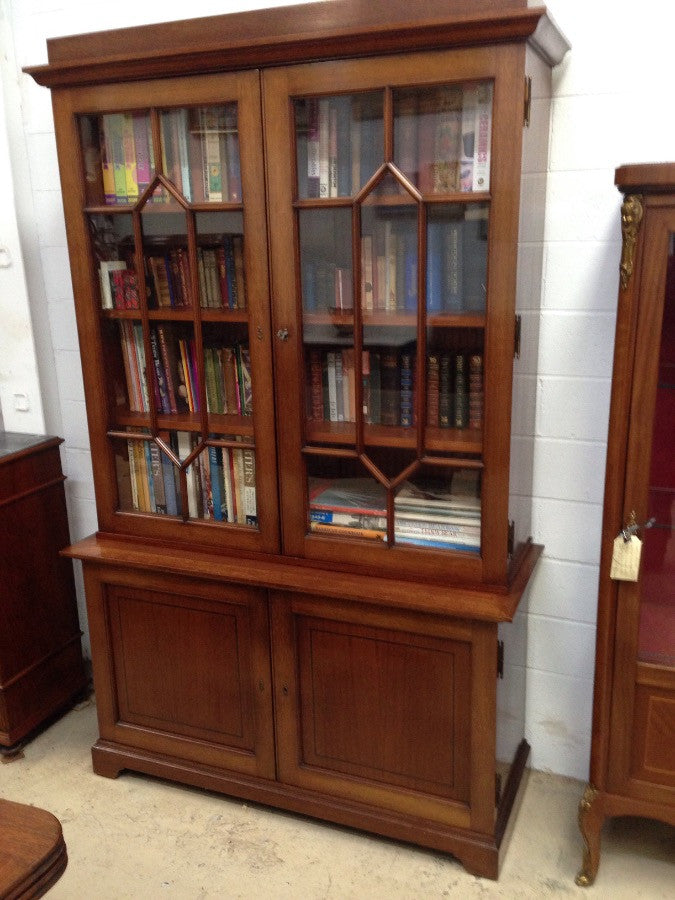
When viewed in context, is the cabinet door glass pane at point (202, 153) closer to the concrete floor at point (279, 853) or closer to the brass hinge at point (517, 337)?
the brass hinge at point (517, 337)

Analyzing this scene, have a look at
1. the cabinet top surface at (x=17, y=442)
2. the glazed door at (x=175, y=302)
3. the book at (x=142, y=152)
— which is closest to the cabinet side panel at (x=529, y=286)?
the glazed door at (x=175, y=302)

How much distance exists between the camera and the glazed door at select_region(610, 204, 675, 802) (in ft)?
5.32

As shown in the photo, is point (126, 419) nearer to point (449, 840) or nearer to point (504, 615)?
point (504, 615)

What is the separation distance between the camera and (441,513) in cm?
190

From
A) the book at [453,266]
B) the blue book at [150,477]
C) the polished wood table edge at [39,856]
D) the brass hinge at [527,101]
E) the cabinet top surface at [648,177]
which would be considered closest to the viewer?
the polished wood table edge at [39,856]

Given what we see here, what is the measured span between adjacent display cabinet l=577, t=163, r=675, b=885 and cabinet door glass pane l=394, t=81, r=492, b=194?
31 centimetres

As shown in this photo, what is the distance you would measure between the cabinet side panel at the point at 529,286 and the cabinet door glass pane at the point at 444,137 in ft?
0.31

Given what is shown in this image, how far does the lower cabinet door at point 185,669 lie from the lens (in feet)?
6.96

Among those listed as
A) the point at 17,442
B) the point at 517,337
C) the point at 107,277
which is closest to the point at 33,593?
the point at 17,442

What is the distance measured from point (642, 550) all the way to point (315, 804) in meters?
1.07

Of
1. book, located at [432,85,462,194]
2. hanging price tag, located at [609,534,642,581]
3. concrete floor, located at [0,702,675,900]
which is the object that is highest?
book, located at [432,85,462,194]

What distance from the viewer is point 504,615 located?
A: 177 centimetres

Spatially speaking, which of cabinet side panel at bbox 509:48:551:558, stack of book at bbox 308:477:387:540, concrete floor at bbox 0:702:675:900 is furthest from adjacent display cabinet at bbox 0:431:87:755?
cabinet side panel at bbox 509:48:551:558

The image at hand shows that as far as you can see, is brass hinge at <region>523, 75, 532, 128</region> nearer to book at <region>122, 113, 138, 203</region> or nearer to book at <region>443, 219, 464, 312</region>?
book at <region>443, 219, 464, 312</region>
